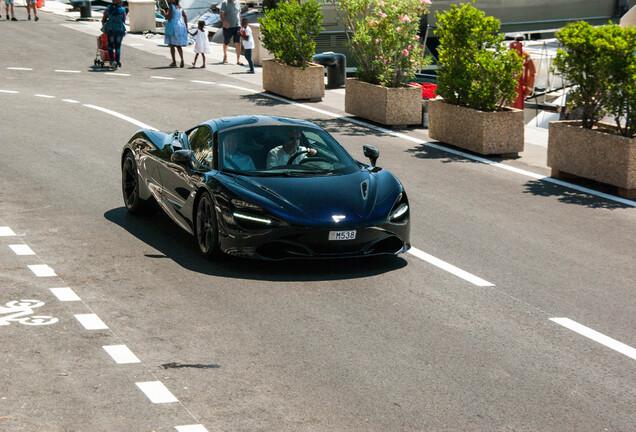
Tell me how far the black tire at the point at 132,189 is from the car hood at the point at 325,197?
2315 mm

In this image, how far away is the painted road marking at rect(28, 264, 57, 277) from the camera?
9.91 m

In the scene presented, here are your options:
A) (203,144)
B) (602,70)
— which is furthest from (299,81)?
(203,144)

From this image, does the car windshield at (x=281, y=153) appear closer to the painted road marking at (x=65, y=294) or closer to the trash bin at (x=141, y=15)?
the painted road marking at (x=65, y=294)

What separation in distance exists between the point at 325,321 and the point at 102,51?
21.3 m

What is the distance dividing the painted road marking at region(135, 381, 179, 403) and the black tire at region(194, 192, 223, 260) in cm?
309

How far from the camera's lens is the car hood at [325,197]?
9.88m

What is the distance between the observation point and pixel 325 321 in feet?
A: 28.6

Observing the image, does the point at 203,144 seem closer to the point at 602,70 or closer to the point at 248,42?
the point at 602,70

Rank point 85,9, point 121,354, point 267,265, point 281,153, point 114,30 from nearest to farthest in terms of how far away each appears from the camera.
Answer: point 121,354
point 267,265
point 281,153
point 114,30
point 85,9

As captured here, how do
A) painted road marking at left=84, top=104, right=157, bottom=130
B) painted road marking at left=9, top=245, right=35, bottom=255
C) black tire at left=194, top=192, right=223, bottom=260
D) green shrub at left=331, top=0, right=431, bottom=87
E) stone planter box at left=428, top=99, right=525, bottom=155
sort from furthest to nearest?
1. green shrub at left=331, top=0, right=431, bottom=87
2. painted road marking at left=84, top=104, right=157, bottom=130
3. stone planter box at left=428, top=99, right=525, bottom=155
4. painted road marking at left=9, top=245, right=35, bottom=255
5. black tire at left=194, top=192, right=223, bottom=260

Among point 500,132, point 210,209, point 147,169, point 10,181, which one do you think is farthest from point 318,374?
point 500,132

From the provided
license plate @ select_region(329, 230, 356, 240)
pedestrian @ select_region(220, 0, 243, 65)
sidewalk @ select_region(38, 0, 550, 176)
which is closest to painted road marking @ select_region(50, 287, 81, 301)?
license plate @ select_region(329, 230, 356, 240)

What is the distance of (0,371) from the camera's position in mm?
7355

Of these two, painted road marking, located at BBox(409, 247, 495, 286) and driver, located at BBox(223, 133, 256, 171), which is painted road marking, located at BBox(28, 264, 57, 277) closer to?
driver, located at BBox(223, 133, 256, 171)
